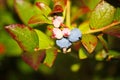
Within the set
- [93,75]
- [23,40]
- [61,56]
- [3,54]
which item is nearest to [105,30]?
[23,40]

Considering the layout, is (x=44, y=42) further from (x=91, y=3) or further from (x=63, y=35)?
(x=91, y=3)

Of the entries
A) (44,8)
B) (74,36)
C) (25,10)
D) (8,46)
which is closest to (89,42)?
(74,36)

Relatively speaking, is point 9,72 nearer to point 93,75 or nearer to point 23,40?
point 93,75

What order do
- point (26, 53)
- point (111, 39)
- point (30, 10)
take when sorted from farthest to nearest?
1. point (30, 10)
2. point (111, 39)
3. point (26, 53)

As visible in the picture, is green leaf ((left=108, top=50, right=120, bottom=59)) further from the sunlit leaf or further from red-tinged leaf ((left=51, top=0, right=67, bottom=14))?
red-tinged leaf ((left=51, top=0, right=67, bottom=14))

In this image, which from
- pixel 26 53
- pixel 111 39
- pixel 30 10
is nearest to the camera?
pixel 26 53

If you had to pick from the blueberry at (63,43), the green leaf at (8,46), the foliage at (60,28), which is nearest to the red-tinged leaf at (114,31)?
the foliage at (60,28)
